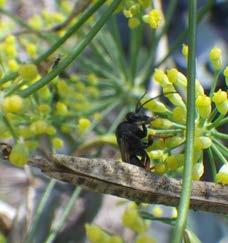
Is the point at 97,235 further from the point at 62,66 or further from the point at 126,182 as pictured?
the point at 62,66

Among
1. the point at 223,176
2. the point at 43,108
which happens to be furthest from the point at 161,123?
the point at 43,108

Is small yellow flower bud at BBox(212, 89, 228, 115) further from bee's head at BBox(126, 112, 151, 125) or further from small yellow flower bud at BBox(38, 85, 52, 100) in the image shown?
small yellow flower bud at BBox(38, 85, 52, 100)

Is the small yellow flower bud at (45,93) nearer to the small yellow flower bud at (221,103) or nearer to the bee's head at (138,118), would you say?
the bee's head at (138,118)

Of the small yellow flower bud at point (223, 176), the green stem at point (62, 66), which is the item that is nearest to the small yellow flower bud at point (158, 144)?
the small yellow flower bud at point (223, 176)

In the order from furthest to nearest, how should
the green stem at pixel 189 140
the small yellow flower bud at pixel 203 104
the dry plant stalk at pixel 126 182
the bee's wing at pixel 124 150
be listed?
1. the bee's wing at pixel 124 150
2. the small yellow flower bud at pixel 203 104
3. the dry plant stalk at pixel 126 182
4. the green stem at pixel 189 140

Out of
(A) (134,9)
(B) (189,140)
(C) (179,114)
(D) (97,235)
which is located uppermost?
(A) (134,9)

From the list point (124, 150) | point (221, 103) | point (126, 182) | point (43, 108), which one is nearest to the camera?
point (126, 182)

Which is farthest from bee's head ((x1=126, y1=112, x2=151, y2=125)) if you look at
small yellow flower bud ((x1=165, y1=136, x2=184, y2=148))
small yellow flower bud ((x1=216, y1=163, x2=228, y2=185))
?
small yellow flower bud ((x1=216, y1=163, x2=228, y2=185))

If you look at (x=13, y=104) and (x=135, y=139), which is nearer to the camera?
(x=13, y=104)
